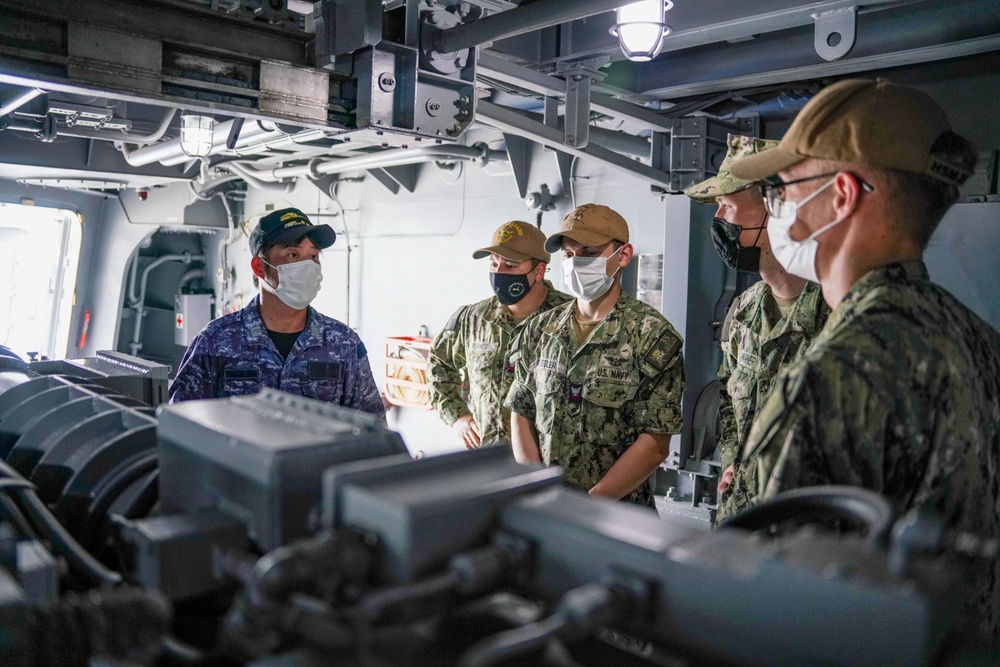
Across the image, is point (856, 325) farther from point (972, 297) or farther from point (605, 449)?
point (972, 297)

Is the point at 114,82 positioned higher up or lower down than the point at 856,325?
higher up

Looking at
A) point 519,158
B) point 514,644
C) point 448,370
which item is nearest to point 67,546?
point 514,644

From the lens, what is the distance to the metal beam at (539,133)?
3.10 metres

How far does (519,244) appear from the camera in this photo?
3.55 metres

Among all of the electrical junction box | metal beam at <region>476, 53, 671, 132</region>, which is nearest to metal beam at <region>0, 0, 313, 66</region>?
metal beam at <region>476, 53, 671, 132</region>

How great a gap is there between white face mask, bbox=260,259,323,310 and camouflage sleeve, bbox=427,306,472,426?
47.5 inches

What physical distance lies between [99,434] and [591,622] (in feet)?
3.91

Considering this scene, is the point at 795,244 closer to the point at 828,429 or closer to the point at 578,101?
the point at 828,429

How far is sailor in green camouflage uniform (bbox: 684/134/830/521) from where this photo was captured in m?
2.45

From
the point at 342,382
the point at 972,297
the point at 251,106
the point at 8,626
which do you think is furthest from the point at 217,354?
the point at 972,297

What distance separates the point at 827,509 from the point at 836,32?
190cm

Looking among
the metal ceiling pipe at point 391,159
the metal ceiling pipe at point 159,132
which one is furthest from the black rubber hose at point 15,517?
the metal ceiling pipe at point 391,159

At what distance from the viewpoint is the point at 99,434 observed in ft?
5.03

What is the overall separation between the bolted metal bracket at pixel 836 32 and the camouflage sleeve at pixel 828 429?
1.52 m
